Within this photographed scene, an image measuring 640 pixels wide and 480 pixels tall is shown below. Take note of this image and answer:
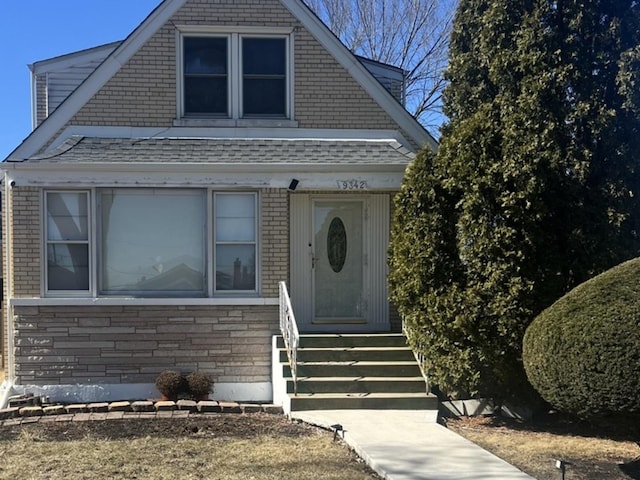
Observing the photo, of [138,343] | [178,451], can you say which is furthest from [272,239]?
[178,451]

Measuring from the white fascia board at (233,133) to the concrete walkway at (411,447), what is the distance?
4415 millimetres

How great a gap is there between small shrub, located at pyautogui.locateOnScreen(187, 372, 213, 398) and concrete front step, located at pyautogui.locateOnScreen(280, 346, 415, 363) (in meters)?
1.10

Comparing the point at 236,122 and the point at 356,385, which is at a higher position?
the point at 236,122

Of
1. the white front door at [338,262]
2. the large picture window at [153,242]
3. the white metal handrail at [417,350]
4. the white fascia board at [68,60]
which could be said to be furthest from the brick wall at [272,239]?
the white fascia board at [68,60]

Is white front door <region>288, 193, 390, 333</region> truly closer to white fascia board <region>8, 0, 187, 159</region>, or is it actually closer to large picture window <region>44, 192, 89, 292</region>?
large picture window <region>44, 192, 89, 292</region>

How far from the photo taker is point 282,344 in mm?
8930

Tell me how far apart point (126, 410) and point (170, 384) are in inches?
25.5

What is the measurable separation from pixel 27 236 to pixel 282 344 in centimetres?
388

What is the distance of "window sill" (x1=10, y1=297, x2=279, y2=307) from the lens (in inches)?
348

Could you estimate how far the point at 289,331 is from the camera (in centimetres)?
842

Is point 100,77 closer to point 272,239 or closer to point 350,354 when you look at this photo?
point 272,239

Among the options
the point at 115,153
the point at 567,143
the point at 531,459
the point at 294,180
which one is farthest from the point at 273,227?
the point at 531,459

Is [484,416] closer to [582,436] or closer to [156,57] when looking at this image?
[582,436]

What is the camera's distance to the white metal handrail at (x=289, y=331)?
7945 mm
